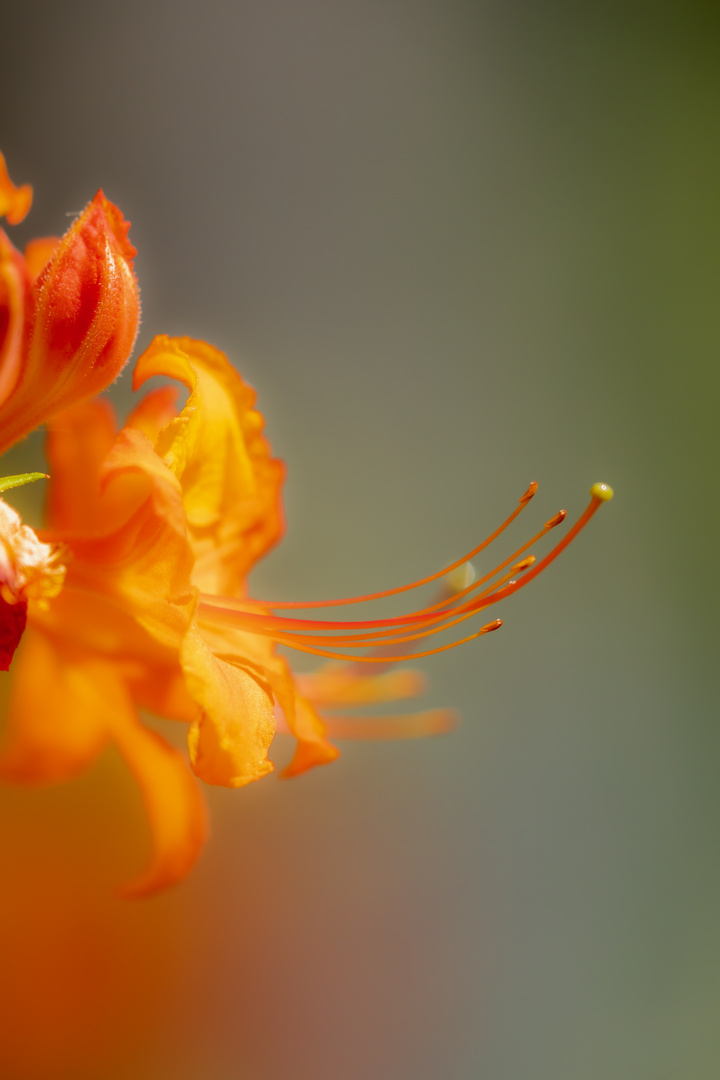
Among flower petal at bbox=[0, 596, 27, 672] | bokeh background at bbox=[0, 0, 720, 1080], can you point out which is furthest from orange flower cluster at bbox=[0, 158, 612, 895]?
bokeh background at bbox=[0, 0, 720, 1080]

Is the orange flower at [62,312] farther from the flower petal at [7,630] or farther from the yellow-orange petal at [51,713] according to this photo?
the yellow-orange petal at [51,713]

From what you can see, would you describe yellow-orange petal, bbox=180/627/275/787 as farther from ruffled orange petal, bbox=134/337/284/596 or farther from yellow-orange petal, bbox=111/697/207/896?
yellow-orange petal, bbox=111/697/207/896

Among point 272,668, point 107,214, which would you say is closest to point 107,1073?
point 272,668

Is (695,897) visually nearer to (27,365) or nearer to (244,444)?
(244,444)

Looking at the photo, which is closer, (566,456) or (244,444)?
(244,444)

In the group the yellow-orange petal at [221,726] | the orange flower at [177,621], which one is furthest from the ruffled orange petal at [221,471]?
the yellow-orange petal at [221,726]

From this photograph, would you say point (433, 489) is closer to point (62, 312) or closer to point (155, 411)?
point (155, 411)

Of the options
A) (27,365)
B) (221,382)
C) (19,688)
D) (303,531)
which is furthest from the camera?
(303,531)
